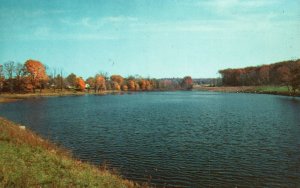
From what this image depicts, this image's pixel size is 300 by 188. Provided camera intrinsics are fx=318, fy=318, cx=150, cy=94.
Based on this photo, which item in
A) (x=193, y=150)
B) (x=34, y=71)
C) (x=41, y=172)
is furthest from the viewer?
(x=34, y=71)

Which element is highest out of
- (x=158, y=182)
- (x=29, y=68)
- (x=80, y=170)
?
(x=29, y=68)

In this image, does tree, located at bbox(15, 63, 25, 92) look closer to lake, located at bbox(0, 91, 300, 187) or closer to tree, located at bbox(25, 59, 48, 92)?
tree, located at bbox(25, 59, 48, 92)

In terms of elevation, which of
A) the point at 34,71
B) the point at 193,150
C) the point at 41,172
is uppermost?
the point at 34,71

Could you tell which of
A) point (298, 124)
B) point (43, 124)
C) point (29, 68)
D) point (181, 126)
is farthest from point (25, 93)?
point (298, 124)

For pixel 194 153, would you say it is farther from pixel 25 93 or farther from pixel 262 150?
pixel 25 93

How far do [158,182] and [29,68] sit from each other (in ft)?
484

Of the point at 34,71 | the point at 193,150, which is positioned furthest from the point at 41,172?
the point at 34,71

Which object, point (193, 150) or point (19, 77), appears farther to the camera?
point (19, 77)

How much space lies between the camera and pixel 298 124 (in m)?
53.9

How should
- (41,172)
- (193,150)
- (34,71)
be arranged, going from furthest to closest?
(34,71) < (193,150) < (41,172)

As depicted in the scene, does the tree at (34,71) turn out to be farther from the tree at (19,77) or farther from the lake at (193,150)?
the lake at (193,150)

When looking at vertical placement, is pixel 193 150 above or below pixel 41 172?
below

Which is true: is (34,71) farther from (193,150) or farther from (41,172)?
(41,172)

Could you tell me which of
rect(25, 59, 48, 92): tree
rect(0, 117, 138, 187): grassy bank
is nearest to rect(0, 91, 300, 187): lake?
rect(0, 117, 138, 187): grassy bank
